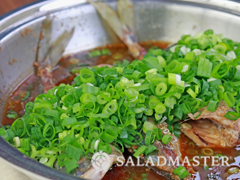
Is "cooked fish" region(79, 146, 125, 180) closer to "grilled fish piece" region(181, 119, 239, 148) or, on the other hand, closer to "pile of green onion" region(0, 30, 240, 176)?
"pile of green onion" region(0, 30, 240, 176)

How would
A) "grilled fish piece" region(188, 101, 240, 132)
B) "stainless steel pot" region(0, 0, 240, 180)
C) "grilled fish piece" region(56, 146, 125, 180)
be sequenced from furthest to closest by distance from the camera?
1. "stainless steel pot" region(0, 0, 240, 180)
2. "grilled fish piece" region(188, 101, 240, 132)
3. "grilled fish piece" region(56, 146, 125, 180)

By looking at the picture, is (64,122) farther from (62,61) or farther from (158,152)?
(62,61)

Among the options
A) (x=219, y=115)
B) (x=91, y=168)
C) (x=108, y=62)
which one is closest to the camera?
(x=91, y=168)

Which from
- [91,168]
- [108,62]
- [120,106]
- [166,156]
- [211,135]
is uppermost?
[120,106]

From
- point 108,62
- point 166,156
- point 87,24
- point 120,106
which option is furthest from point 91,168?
point 87,24

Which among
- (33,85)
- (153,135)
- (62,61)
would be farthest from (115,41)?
(153,135)

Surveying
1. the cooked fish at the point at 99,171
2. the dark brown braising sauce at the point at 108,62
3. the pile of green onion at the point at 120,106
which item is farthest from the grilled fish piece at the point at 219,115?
the cooked fish at the point at 99,171

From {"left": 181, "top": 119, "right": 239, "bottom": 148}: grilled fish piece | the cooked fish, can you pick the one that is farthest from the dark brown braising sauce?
the cooked fish

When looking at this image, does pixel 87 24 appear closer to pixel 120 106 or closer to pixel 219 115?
pixel 120 106
